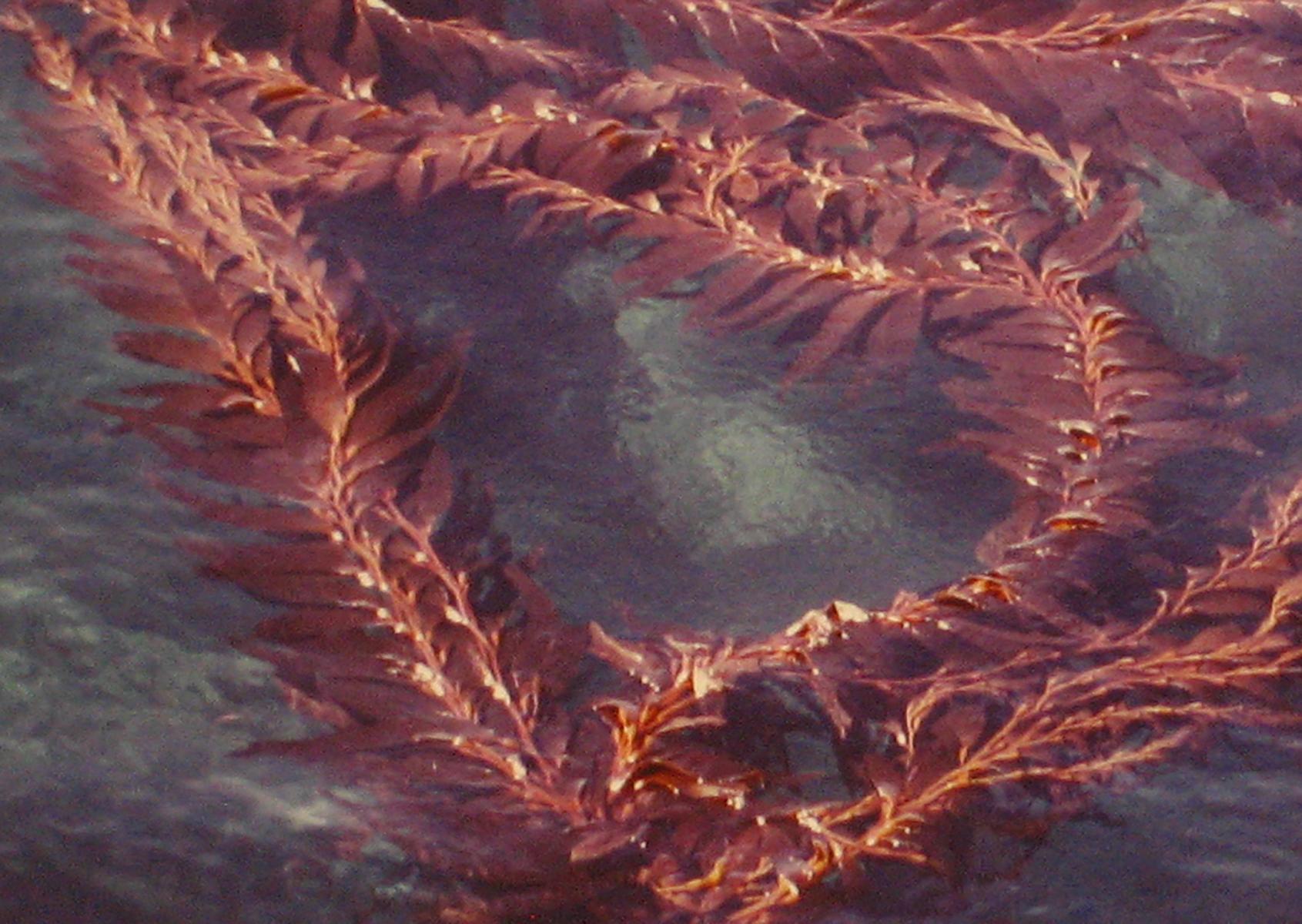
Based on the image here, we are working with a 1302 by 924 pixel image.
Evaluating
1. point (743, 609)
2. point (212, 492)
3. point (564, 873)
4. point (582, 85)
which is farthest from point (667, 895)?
point (582, 85)

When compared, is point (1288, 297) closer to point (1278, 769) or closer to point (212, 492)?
point (1278, 769)

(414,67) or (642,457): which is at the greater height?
(414,67)

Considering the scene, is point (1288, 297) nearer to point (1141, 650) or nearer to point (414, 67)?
point (1141, 650)

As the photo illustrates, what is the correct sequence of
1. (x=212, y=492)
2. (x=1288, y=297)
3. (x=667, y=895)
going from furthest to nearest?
1. (x=1288, y=297)
2. (x=212, y=492)
3. (x=667, y=895)

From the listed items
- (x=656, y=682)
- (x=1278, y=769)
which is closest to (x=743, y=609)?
(x=656, y=682)

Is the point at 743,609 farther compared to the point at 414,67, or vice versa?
the point at 414,67

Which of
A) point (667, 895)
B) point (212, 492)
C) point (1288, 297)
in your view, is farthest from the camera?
point (1288, 297)

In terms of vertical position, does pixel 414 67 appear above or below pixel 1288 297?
above
